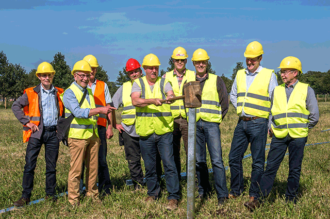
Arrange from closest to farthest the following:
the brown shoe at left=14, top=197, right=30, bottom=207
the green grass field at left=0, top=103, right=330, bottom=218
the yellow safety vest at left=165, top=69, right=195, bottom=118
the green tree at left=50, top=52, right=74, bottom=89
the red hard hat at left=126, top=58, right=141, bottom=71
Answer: the green grass field at left=0, top=103, right=330, bottom=218 < the brown shoe at left=14, top=197, right=30, bottom=207 < the yellow safety vest at left=165, top=69, right=195, bottom=118 < the red hard hat at left=126, top=58, right=141, bottom=71 < the green tree at left=50, top=52, right=74, bottom=89

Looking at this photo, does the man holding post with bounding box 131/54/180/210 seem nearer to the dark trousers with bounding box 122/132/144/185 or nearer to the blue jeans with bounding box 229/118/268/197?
the dark trousers with bounding box 122/132/144/185

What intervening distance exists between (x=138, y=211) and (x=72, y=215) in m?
0.96

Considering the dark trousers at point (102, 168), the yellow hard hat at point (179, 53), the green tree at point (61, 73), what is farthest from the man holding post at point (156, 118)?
the green tree at point (61, 73)

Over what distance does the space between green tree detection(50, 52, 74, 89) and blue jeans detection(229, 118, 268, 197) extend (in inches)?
1412

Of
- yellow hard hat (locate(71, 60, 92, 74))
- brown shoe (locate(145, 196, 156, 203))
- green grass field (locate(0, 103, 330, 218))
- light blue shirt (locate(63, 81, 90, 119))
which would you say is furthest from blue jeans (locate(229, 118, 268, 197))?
yellow hard hat (locate(71, 60, 92, 74))

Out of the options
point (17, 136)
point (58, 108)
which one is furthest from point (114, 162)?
point (17, 136)

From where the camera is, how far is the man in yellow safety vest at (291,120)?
4.52 m

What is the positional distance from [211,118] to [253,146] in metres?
0.79

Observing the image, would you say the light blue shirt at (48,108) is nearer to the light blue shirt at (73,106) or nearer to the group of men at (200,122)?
the group of men at (200,122)

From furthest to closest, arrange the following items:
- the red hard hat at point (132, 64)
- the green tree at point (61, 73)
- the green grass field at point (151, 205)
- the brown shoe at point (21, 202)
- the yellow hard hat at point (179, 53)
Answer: the green tree at point (61, 73) < the red hard hat at point (132, 64) < the yellow hard hat at point (179, 53) < the brown shoe at point (21, 202) < the green grass field at point (151, 205)

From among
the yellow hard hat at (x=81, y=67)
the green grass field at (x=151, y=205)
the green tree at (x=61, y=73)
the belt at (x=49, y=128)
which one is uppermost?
the green tree at (x=61, y=73)

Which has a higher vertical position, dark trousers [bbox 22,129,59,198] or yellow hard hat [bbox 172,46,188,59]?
yellow hard hat [bbox 172,46,188,59]

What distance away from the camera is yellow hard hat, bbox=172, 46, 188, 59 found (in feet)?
18.4

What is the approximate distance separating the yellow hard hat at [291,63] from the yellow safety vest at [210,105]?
1042 mm
